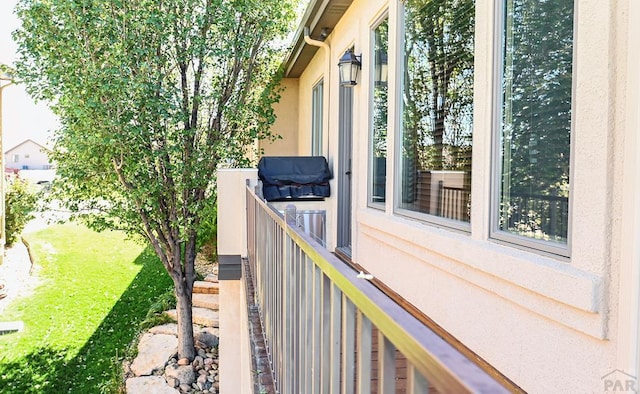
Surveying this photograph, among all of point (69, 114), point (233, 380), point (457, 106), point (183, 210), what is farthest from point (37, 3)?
point (457, 106)

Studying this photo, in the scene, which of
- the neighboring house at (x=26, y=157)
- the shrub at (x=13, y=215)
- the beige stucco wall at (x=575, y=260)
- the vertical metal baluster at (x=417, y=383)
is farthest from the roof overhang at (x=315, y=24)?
the neighboring house at (x=26, y=157)

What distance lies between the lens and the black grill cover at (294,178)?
7262mm

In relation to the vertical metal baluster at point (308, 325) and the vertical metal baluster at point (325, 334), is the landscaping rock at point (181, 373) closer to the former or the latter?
the vertical metal baluster at point (308, 325)

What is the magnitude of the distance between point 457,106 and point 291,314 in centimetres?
191

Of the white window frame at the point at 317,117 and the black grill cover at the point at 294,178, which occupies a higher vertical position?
the white window frame at the point at 317,117

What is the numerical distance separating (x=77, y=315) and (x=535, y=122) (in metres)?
→ 11.9

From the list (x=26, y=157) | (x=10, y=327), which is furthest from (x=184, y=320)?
(x=26, y=157)

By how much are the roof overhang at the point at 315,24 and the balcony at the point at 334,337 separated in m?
3.88

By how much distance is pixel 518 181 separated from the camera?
2.72m

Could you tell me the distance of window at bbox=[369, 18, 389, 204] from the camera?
5.09 metres

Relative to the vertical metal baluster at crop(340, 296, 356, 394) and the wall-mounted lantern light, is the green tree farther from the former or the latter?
the vertical metal baluster at crop(340, 296, 356, 394)

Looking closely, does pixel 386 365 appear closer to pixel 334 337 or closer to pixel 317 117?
pixel 334 337

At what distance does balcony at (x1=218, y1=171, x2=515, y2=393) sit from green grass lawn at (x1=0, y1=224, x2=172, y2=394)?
7249 millimetres

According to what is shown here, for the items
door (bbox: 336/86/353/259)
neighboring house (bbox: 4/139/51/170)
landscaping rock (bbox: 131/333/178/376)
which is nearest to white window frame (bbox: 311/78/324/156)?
door (bbox: 336/86/353/259)
